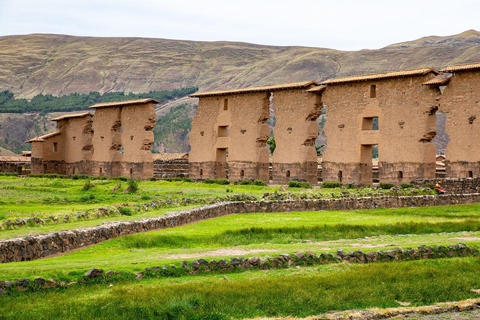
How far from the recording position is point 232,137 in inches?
2151

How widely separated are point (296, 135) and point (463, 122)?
1374 cm

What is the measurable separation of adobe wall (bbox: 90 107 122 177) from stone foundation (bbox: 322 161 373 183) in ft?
77.3

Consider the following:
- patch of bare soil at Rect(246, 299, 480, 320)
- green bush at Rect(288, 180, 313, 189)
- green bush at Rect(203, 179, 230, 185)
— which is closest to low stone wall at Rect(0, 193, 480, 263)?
patch of bare soil at Rect(246, 299, 480, 320)

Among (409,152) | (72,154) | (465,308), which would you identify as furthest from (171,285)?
(72,154)

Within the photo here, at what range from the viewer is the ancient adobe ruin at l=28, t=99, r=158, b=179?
2331 inches

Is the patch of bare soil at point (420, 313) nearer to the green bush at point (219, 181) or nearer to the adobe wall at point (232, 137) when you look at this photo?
the green bush at point (219, 181)

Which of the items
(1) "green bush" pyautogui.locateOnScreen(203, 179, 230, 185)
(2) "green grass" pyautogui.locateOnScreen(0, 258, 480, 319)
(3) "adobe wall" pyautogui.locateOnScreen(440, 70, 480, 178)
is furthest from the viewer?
(1) "green bush" pyautogui.locateOnScreen(203, 179, 230, 185)

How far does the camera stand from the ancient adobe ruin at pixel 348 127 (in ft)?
138

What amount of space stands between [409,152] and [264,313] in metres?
35.1

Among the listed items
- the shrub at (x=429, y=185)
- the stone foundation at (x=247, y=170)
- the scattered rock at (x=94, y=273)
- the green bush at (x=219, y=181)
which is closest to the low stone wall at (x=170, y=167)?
the stone foundation at (x=247, y=170)

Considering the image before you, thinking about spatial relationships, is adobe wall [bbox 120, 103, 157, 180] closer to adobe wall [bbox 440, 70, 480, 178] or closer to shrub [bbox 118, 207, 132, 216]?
adobe wall [bbox 440, 70, 480, 178]

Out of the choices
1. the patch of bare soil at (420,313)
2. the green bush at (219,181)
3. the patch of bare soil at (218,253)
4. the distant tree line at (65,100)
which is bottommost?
the patch of bare soil at (420,313)

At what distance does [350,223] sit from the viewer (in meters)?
23.6

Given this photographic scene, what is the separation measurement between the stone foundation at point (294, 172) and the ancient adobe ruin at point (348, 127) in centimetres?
8
